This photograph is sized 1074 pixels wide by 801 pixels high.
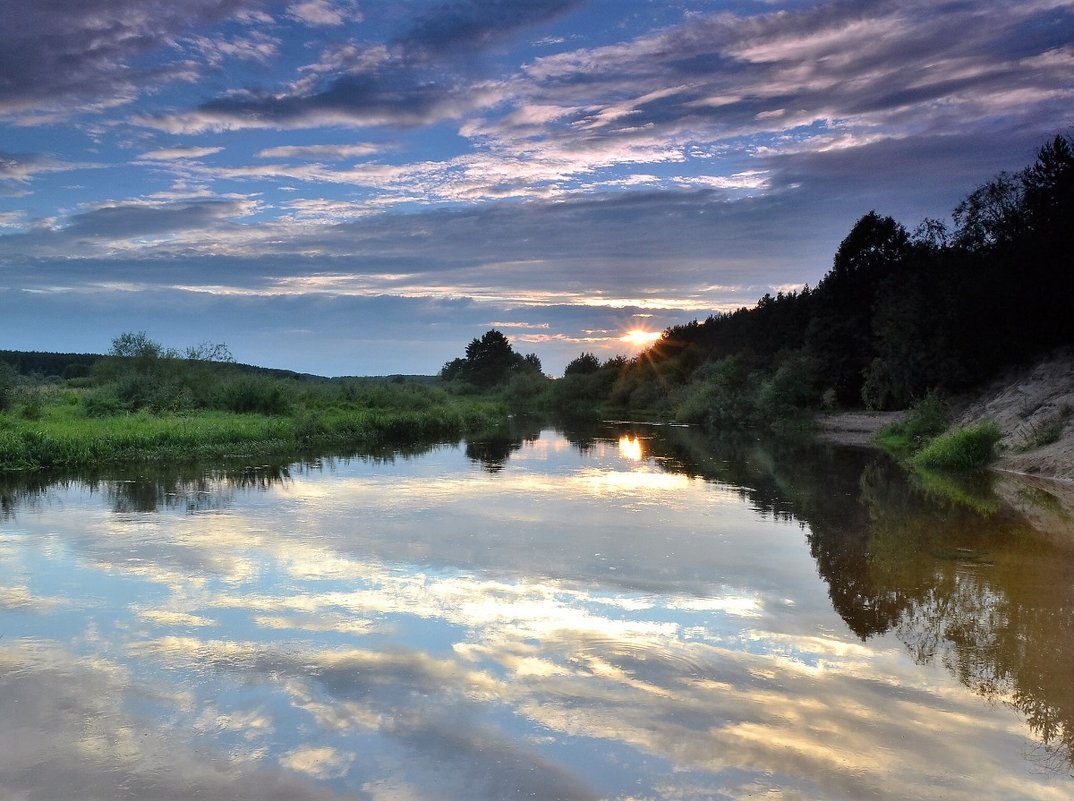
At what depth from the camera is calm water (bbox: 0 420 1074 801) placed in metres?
5.04

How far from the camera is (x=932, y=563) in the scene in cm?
1079

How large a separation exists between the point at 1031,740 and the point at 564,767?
327 cm

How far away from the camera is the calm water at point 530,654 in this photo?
5043 millimetres

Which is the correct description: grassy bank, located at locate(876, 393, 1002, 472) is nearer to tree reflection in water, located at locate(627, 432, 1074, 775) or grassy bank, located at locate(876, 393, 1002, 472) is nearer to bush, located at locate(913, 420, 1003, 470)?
bush, located at locate(913, 420, 1003, 470)

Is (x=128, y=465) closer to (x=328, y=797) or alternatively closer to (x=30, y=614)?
(x=30, y=614)

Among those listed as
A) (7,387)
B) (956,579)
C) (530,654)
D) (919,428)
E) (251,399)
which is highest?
(7,387)

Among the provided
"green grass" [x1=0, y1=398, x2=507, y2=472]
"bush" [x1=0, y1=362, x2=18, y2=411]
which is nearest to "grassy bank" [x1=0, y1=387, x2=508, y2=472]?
"green grass" [x1=0, y1=398, x2=507, y2=472]

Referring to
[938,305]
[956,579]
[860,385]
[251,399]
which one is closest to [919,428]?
[938,305]

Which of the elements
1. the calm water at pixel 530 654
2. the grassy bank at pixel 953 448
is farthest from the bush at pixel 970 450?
the calm water at pixel 530 654

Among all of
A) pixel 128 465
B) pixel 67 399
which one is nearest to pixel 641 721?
pixel 128 465

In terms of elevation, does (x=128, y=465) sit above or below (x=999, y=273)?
below

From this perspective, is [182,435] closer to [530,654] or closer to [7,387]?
[7,387]

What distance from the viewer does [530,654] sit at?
281 inches

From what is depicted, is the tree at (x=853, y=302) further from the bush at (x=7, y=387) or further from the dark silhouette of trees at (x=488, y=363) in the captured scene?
the dark silhouette of trees at (x=488, y=363)
